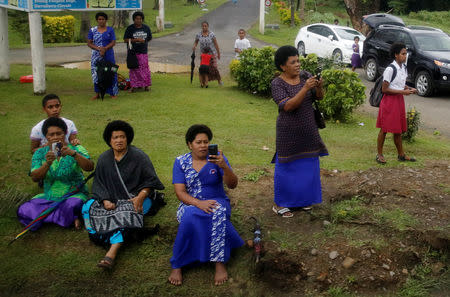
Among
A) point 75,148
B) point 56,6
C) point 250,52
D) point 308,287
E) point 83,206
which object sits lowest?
point 308,287

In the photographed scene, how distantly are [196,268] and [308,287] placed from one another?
0.98 meters

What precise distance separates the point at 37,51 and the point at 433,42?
10.1 metres

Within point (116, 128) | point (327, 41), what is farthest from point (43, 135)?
point (327, 41)

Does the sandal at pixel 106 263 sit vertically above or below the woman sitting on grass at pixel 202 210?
below

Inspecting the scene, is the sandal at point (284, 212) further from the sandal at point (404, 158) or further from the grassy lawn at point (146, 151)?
the sandal at point (404, 158)

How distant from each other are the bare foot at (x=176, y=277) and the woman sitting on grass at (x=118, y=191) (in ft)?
1.94

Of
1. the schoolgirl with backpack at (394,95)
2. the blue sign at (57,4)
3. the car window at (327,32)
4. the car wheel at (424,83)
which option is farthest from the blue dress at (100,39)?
the car window at (327,32)

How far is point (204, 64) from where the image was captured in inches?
485

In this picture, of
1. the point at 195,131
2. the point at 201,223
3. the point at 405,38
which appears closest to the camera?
the point at 201,223

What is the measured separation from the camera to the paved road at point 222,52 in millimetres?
11203

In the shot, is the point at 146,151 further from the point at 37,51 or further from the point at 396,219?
the point at 37,51

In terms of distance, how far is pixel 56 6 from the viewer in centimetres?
1032

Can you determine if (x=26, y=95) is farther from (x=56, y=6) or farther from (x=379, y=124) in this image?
(x=379, y=124)

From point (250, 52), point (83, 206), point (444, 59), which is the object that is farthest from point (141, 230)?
point (444, 59)
